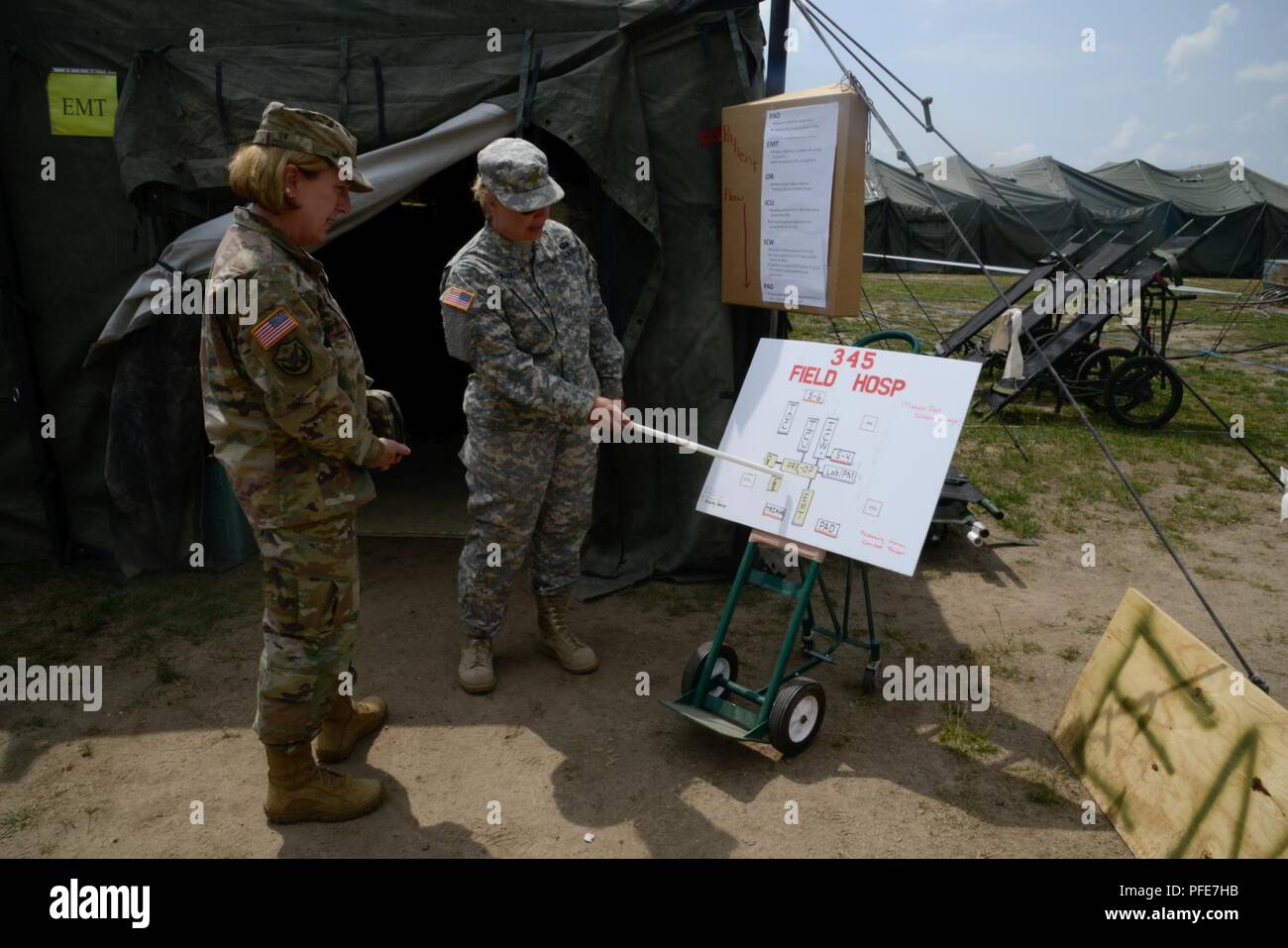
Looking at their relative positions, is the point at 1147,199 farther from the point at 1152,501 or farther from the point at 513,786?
the point at 513,786

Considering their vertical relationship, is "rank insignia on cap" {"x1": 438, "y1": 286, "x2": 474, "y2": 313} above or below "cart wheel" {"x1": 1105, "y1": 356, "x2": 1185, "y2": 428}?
above

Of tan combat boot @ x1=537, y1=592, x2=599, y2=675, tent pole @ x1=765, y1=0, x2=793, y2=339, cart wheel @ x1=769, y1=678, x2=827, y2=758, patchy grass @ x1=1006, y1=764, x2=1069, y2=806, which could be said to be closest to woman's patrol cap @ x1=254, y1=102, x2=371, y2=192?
tan combat boot @ x1=537, y1=592, x2=599, y2=675

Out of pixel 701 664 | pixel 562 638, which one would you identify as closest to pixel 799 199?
pixel 701 664

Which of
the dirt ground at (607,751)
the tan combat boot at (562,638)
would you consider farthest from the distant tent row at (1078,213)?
the tan combat boot at (562,638)

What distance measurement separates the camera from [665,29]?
13.6 feet

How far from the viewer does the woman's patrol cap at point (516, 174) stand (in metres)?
3.03

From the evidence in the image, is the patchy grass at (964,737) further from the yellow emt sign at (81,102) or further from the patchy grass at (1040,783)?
the yellow emt sign at (81,102)

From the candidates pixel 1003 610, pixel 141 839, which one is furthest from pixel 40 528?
pixel 1003 610

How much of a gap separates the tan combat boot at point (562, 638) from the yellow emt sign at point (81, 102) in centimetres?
318

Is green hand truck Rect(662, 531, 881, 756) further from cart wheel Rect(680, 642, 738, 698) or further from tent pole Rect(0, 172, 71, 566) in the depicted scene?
tent pole Rect(0, 172, 71, 566)

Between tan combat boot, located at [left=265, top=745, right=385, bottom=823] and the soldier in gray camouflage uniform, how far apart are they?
803mm

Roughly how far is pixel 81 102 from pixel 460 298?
2.68 metres

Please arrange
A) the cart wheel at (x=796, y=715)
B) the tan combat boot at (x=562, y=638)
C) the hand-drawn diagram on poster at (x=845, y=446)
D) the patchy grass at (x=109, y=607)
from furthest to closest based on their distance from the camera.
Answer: the patchy grass at (x=109, y=607), the tan combat boot at (x=562, y=638), the cart wheel at (x=796, y=715), the hand-drawn diagram on poster at (x=845, y=446)

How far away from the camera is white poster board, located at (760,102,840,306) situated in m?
3.75
